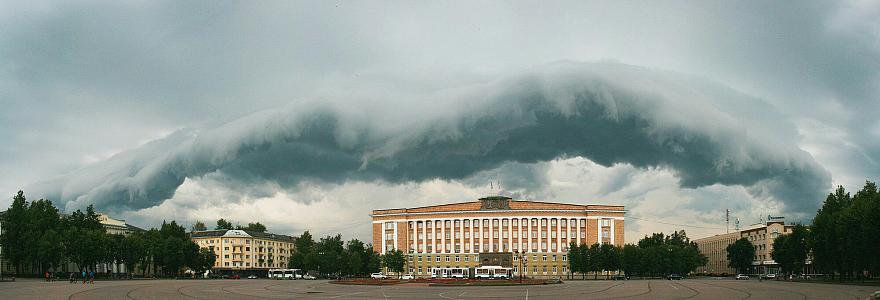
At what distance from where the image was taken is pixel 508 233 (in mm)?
172500

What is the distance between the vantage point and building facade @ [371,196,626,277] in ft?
559

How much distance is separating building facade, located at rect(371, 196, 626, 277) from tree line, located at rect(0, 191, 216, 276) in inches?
2130

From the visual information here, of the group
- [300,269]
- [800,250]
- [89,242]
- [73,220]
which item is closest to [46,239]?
[89,242]

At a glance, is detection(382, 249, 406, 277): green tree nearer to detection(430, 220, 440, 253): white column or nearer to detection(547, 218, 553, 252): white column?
detection(430, 220, 440, 253): white column

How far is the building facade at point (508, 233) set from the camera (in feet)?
559

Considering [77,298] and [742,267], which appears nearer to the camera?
[77,298]

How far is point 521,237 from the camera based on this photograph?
564 feet

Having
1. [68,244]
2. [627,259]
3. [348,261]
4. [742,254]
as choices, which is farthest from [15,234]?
[742,254]

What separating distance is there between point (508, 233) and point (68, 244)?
91015 mm

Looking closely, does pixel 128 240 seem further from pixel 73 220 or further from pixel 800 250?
pixel 800 250

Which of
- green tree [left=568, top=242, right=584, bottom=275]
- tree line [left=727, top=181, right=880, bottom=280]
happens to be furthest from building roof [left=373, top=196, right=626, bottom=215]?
tree line [left=727, top=181, right=880, bottom=280]

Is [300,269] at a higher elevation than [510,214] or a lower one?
lower

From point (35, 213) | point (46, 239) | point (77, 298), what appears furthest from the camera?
point (35, 213)

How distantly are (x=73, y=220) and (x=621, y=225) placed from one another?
4465 inches
